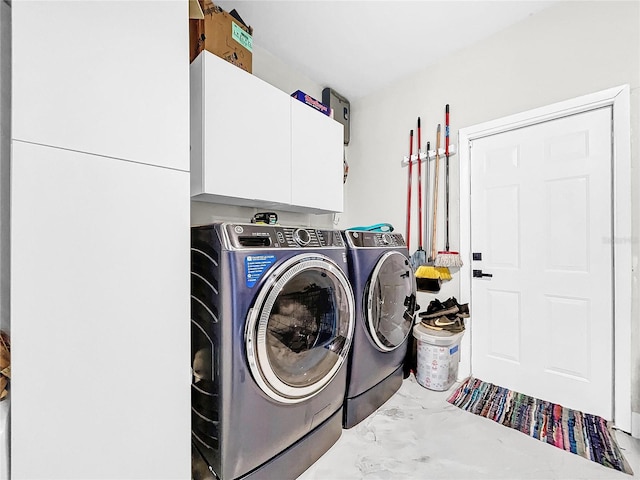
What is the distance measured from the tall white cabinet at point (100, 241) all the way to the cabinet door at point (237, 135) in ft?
1.39

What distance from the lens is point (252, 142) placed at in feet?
5.41

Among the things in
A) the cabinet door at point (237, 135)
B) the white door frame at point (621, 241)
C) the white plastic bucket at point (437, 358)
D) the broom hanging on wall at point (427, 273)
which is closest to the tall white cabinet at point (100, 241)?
the cabinet door at point (237, 135)

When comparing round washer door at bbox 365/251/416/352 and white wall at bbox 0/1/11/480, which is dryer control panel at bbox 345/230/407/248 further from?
white wall at bbox 0/1/11/480

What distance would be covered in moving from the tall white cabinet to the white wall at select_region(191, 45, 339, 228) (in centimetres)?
95

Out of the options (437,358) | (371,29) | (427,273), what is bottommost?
(437,358)

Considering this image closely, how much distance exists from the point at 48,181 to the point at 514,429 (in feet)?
7.91

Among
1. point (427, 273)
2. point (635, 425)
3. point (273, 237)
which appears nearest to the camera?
point (273, 237)

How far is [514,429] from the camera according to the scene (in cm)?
161

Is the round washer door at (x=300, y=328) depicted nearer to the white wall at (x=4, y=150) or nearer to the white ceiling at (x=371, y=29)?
the white wall at (x=4, y=150)

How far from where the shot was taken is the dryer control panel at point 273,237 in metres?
1.13

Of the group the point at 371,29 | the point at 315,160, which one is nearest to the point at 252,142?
the point at 315,160

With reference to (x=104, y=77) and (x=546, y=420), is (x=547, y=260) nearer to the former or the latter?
(x=546, y=420)

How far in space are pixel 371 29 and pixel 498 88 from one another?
40.7 inches

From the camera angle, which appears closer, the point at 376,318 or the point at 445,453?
the point at 445,453
